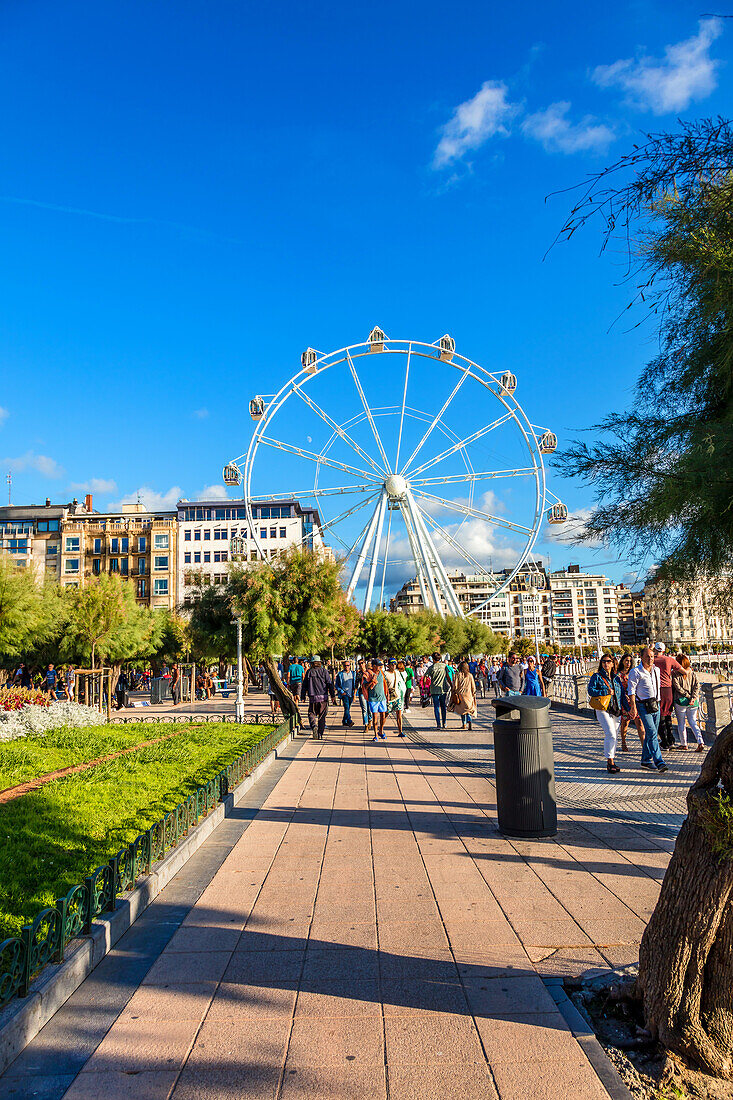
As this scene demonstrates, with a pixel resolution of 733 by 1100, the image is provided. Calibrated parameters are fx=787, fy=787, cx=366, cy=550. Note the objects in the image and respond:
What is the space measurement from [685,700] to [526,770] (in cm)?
684

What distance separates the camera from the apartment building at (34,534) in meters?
83.8

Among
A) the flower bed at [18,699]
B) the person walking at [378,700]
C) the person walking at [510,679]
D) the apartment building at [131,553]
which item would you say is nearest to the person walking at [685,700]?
the person walking at [510,679]

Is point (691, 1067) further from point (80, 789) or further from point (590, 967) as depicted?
point (80, 789)

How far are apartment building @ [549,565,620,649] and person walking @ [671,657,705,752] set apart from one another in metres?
170

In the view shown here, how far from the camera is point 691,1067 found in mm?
3383

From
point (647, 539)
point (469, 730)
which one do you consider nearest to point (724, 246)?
point (647, 539)

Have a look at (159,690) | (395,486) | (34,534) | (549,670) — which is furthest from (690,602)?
(34,534)

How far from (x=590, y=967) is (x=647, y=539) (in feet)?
7.96

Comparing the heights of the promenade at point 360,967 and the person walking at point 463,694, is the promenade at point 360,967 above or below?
below

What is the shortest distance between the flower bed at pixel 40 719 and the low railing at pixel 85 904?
6.67 meters

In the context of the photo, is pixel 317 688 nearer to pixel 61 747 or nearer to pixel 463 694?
pixel 463 694

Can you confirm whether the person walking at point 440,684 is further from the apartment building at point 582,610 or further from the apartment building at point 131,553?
the apartment building at point 582,610

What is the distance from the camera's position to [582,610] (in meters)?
186

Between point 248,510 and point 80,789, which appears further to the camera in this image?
point 248,510
